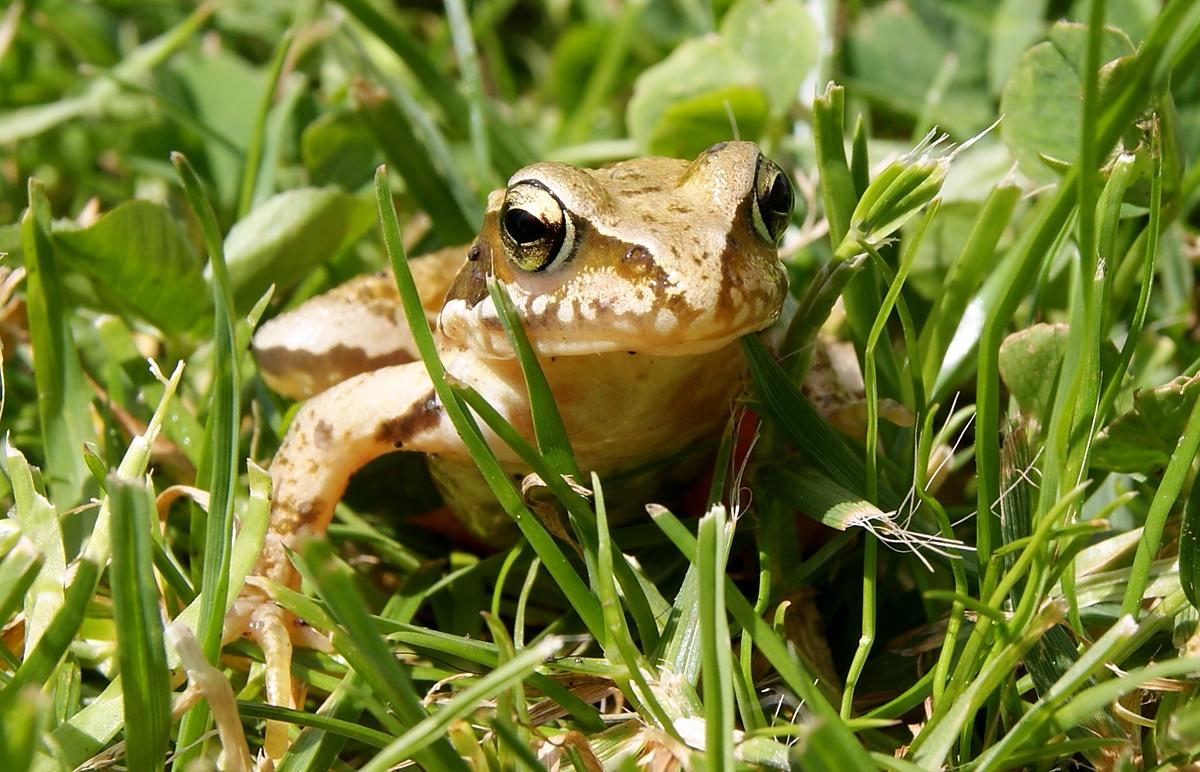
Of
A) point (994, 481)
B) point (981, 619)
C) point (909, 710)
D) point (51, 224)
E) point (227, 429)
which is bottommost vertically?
point (909, 710)

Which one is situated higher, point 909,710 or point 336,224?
point 336,224

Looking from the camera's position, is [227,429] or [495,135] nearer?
[227,429]

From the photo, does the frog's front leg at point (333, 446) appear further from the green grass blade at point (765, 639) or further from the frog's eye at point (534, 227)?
the green grass blade at point (765, 639)

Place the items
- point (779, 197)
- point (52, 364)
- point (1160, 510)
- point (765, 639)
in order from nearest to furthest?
point (765, 639)
point (1160, 510)
point (779, 197)
point (52, 364)

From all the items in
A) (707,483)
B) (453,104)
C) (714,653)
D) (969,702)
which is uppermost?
(453,104)

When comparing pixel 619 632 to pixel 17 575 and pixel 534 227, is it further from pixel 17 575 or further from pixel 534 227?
pixel 17 575

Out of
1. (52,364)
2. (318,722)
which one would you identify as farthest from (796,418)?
(52,364)

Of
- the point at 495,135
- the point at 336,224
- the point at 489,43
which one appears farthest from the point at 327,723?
the point at 489,43

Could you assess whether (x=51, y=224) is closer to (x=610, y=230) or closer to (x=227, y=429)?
(x=227, y=429)
